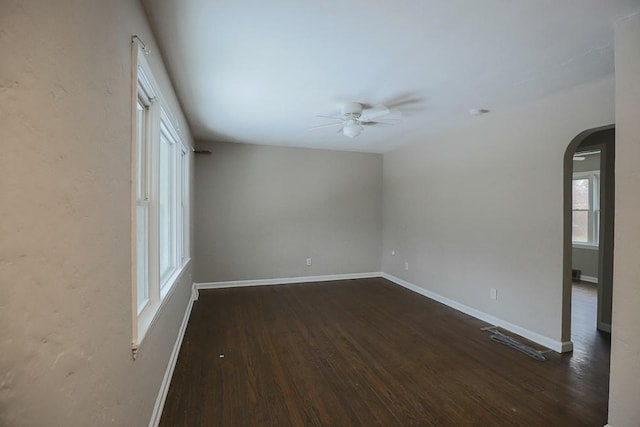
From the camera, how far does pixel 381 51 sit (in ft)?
6.63

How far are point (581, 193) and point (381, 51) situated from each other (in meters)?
6.24

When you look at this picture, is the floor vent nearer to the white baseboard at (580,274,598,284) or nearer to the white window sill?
the white baseboard at (580,274,598,284)

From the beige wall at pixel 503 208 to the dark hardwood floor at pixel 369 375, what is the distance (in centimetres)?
53

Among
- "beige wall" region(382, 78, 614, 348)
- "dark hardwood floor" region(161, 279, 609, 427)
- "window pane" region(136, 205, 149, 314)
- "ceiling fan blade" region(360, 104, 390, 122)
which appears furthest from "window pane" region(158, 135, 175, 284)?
"beige wall" region(382, 78, 614, 348)

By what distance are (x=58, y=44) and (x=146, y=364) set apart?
1.56 meters

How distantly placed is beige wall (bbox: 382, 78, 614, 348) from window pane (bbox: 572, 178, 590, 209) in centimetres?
371

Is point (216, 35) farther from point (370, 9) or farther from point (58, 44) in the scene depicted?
point (58, 44)

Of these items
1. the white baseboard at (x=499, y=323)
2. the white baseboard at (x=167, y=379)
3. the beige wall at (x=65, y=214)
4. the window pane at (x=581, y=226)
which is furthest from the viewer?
the window pane at (x=581, y=226)

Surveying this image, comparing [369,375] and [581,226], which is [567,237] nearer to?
[369,375]

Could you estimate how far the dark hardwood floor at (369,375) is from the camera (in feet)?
6.31

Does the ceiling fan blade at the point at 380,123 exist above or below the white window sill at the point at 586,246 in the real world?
above

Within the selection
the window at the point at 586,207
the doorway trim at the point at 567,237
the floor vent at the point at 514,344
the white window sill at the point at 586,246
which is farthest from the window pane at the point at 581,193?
the floor vent at the point at 514,344

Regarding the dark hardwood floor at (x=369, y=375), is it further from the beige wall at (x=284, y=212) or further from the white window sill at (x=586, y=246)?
the white window sill at (x=586, y=246)

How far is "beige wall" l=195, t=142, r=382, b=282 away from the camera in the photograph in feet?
16.0
